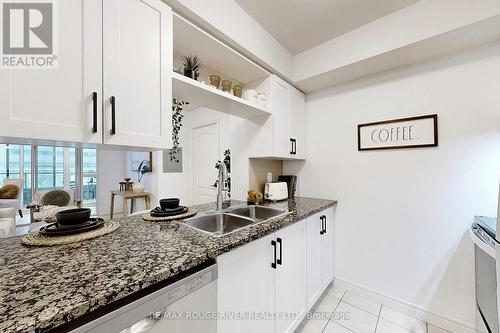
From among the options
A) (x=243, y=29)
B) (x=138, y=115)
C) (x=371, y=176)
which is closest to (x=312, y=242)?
(x=371, y=176)

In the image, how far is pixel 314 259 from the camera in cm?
174

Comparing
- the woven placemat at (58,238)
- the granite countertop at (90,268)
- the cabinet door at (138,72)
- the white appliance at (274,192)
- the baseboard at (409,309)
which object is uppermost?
the cabinet door at (138,72)

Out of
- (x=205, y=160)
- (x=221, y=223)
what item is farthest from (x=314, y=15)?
(x=205, y=160)

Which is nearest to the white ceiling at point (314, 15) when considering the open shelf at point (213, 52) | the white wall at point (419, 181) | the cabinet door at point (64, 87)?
the open shelf at point (213, 52)

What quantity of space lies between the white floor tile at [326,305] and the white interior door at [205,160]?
6.43 feet

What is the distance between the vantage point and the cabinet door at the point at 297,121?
7.20 feet

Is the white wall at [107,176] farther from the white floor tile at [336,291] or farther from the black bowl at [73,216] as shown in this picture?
the white floor tile at [336,291]

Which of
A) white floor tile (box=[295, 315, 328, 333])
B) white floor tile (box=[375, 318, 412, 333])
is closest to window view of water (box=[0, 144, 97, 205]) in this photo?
white floor tile (box=[295, 315, 328, 333])

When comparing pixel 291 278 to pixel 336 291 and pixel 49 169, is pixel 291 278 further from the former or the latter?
pixel 49 169

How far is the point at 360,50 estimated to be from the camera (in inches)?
68.5

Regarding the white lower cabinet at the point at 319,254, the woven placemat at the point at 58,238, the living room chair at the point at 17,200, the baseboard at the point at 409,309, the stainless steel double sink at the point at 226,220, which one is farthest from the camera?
the living room chair at the point at 17,200

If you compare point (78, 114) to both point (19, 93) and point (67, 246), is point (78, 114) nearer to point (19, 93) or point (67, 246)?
point (19, 93)

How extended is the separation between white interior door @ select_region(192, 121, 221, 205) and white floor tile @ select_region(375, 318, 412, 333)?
2.39 m

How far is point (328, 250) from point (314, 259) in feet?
1.18
